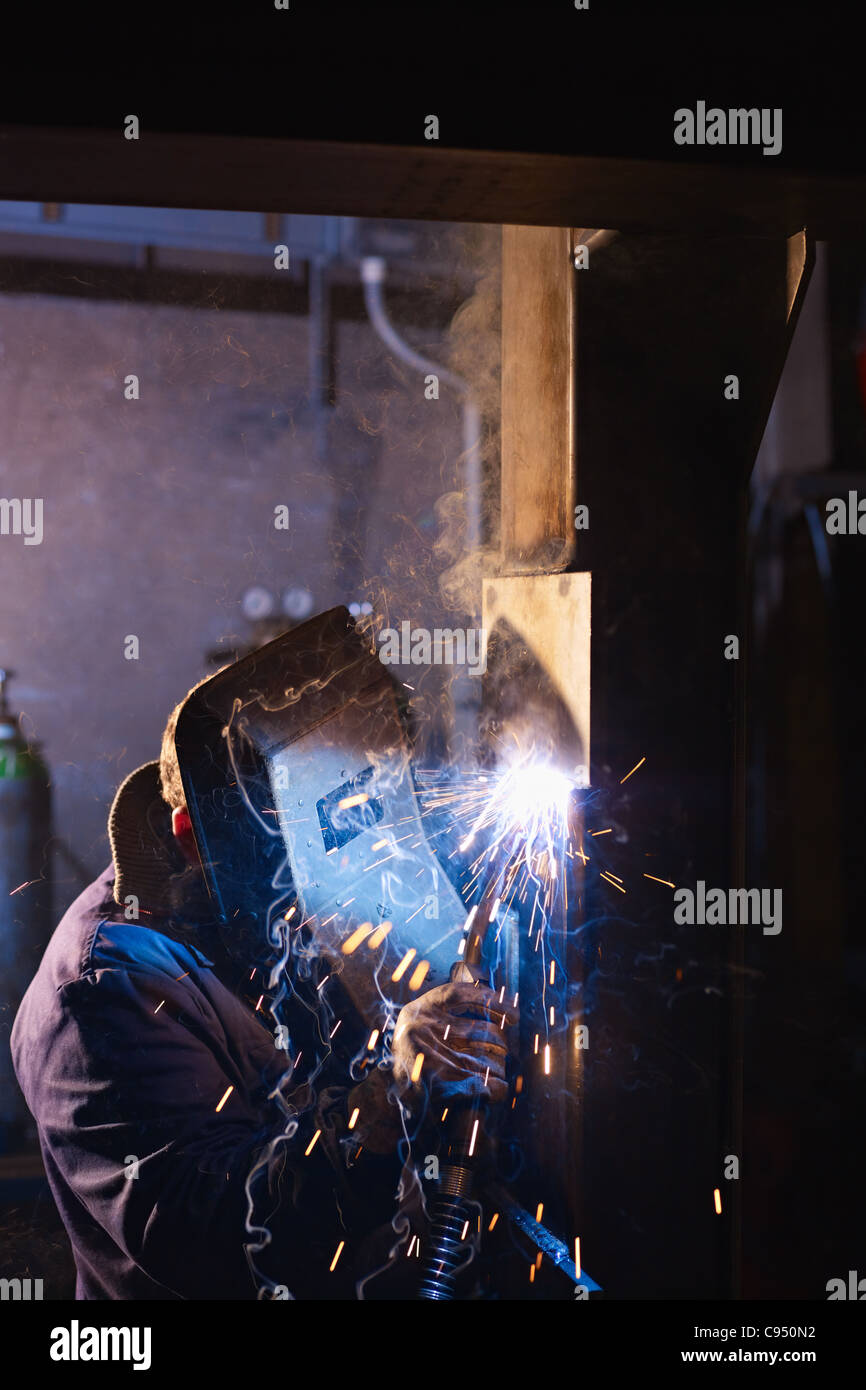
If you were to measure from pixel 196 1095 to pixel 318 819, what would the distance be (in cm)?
57

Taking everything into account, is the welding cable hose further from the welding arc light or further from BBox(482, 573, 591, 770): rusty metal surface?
BBox(482, 573, 591, 770): rusty metal surface

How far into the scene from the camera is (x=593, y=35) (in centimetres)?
125

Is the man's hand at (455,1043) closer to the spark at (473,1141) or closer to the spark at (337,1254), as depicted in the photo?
the spark at (473,1141)

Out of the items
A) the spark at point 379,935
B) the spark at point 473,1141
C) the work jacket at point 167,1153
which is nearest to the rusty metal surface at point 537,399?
the spark at point 379,935

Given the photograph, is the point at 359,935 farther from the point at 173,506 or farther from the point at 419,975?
the point at 173,506

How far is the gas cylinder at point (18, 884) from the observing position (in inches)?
75.2

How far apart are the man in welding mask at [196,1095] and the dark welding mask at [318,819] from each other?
76mm

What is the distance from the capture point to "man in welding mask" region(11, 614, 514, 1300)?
171 centimetres

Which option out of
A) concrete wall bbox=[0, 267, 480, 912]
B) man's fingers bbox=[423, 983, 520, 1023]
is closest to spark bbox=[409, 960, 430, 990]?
man's fingers bbox=[423, 983, 520, 1023]

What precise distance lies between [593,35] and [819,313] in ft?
10.4

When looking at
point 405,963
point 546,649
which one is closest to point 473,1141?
point 405,963

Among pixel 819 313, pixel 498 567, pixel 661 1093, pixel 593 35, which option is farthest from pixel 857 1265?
pixel 819 313

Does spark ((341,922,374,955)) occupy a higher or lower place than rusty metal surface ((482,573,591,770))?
lower
